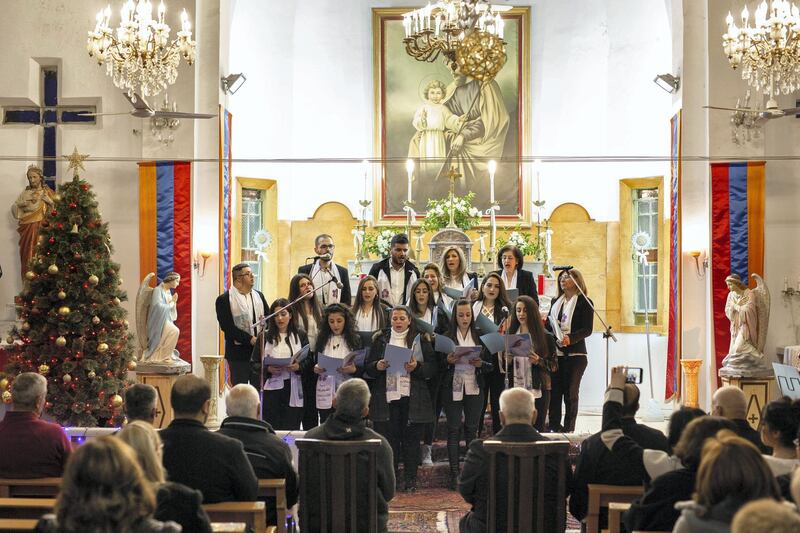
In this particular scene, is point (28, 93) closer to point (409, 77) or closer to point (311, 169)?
point (311, 169)

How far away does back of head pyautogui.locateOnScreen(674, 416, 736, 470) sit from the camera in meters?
3.81

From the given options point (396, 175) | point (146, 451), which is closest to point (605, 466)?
point (146, 451)

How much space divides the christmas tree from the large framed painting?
5.53 metres

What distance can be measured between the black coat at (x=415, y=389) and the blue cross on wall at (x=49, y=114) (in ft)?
17.0

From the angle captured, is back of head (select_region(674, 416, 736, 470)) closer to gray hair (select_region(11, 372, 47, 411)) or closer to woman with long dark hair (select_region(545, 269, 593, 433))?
gray hair (select_region(11, 372, 47, 411))

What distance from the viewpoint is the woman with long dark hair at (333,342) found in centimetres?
741

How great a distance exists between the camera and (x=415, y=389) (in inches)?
281

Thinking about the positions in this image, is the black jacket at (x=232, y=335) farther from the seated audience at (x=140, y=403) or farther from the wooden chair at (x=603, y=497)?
the wooden chair at (x=603, y=497)

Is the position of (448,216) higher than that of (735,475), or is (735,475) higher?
(448,216)

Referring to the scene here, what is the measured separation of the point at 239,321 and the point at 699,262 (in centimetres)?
503

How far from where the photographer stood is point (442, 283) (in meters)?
8.22

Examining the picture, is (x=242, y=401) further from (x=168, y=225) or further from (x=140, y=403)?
(x=168, y=225)

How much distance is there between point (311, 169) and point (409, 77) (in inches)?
72.5

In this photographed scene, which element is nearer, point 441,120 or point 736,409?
point 736,409
